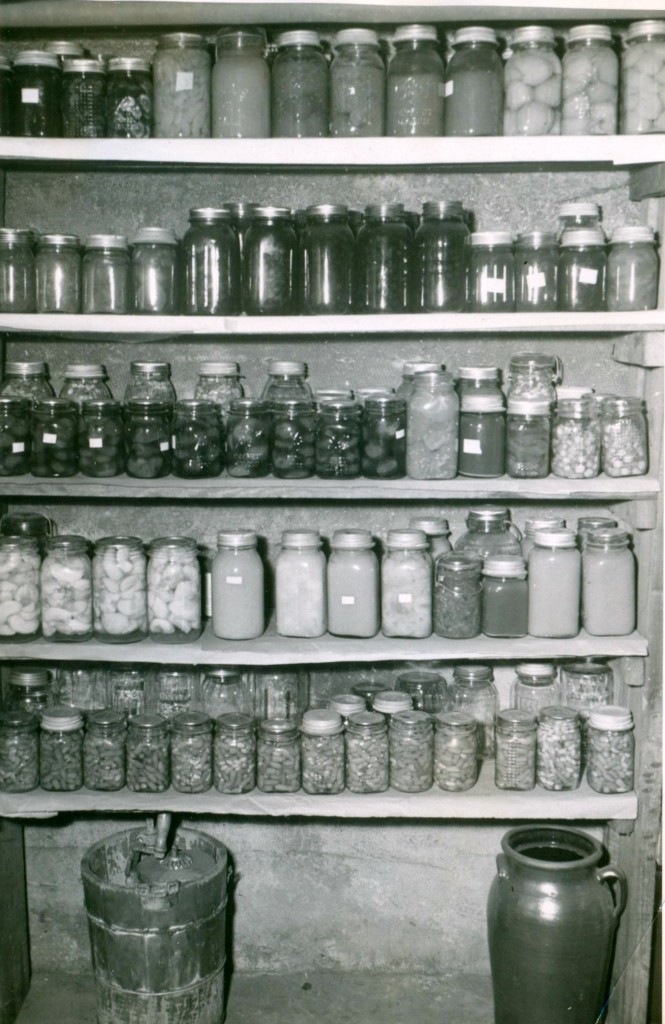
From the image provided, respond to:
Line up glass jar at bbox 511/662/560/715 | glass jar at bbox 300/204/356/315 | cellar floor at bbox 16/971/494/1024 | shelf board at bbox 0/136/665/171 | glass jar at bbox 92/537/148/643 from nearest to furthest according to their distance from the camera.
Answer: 1. shelf board at bbox 0/136/665/171
2. glass jar at bbox 300/204/356/315
3. glass jar at bbox 92/537/148/643
4. glass jar at bbox 511/662/560/715
5. cellar floor at bbox 16/971/494/1024

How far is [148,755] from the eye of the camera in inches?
93.1

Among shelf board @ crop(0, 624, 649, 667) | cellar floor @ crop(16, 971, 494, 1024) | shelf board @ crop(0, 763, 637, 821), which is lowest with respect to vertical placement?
cellar floor @ crop(16, 971, 494, 1024)

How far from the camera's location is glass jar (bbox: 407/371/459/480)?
2.27 metres

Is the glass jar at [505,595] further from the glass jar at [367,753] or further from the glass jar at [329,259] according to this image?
the glass jar at [329,259]

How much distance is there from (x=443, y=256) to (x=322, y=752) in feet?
3.67

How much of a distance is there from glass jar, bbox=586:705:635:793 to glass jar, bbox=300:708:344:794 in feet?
1.86

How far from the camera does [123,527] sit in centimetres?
264

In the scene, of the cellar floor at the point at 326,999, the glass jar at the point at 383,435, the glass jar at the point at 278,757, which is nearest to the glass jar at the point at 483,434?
the glass jar at the point at 383,435

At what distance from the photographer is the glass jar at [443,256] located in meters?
2.23

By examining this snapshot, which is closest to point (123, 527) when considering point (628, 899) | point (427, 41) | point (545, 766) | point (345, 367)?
point (345, 367)

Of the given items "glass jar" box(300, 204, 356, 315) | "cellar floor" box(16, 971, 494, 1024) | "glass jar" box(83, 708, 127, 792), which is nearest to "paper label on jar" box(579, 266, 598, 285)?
"glass jar" box(300, 204, 356, 315)

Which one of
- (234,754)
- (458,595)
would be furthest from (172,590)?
(458,595)

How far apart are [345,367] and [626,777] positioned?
1.16m

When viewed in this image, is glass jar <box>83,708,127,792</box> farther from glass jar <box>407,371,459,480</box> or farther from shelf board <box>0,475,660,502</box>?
glass jar <box>407,371,459,480</box>
